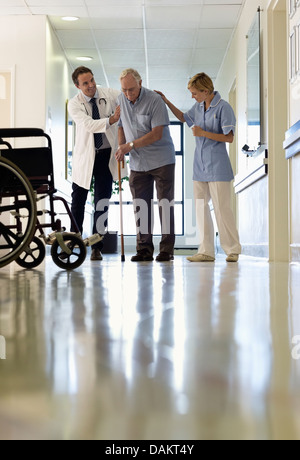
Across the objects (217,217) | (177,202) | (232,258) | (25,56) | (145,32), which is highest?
(145,32)

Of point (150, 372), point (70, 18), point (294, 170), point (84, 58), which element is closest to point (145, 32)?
point (70, 18)

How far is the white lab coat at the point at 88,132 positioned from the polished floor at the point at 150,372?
9.67 ft

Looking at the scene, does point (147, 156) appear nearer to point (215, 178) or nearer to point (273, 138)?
point (215, 178)

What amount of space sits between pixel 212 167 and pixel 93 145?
0.81 m

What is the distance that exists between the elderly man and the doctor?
0.39 ft

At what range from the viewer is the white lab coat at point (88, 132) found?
400cm

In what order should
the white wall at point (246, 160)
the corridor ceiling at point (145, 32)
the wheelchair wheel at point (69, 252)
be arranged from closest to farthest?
the wheelchair wheel at point (69, 252), the white wall at point (246, 160), the corridor ceiling at point (145, 32)

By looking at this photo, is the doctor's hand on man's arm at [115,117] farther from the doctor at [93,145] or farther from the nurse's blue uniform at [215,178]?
the nurse's blue uniform at [215,178]

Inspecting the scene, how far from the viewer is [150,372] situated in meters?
0.53

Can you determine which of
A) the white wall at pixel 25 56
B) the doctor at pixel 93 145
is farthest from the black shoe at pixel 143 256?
the white wall at pixel 25 56

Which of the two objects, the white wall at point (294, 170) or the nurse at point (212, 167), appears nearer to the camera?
the white wall at point (294, 170)

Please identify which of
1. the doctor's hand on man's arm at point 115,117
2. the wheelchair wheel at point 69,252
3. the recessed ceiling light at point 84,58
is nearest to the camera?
the wheelchair wheel at point 69,252
